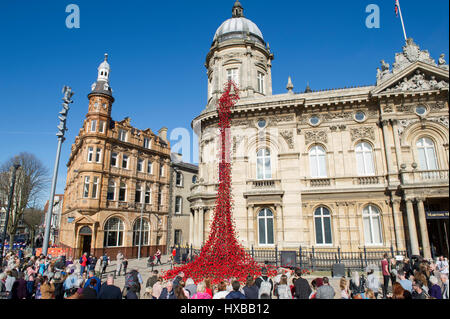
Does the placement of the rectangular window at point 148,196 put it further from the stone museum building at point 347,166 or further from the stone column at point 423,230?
the stone column at point 423,230

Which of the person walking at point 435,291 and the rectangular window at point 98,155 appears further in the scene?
the rectangular window at point 98,155

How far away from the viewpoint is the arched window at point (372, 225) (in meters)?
18.6

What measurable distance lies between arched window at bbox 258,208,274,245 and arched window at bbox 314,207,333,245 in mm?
3339

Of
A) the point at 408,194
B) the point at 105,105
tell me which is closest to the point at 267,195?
the point at 408,194

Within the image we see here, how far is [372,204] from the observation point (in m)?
19.0

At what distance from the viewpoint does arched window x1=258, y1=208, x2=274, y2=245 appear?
65.5 feet

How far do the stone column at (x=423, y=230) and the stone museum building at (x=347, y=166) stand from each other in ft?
0.21

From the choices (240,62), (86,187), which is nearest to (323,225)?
(240,62)

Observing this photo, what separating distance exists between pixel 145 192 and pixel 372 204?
2511cm

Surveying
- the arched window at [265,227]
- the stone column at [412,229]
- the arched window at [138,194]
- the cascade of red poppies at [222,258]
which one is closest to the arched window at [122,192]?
the arched window at [138,194]

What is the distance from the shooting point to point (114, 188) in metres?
30.1

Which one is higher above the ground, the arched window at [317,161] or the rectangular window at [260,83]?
the rectangular window at [260,83]
